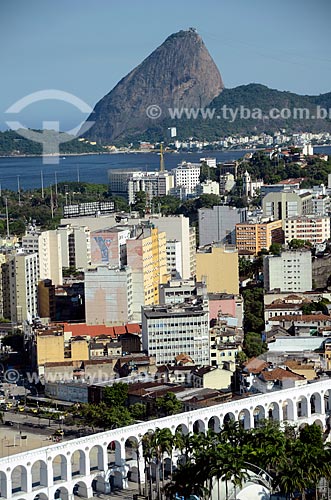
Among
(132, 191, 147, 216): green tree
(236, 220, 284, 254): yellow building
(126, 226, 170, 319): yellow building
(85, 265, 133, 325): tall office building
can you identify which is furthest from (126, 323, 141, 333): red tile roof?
(132, 191, 147, 216): green tree

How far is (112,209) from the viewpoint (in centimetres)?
2630

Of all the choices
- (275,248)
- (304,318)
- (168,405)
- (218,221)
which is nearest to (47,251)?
(275,248)

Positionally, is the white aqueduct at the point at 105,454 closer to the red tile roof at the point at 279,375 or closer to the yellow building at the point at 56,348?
the red tile roof at the point at 279,375

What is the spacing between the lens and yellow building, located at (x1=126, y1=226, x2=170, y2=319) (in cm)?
1471

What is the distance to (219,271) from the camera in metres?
15.8

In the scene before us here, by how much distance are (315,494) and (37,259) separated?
8400 millimetres

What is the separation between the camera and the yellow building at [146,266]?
14711mm

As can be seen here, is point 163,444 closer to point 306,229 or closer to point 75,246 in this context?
point 75,246

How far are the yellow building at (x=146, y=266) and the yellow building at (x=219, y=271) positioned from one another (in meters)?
0.46

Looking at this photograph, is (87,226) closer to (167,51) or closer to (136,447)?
(136,447)

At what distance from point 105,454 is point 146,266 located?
5929 mm

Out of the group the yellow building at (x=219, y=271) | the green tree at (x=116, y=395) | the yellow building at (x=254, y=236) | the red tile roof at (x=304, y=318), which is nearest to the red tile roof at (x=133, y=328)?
the red tile roof at (x=304, y=318)

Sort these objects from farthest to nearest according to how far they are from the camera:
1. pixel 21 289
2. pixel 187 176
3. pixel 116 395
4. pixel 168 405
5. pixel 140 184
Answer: pixel 187 176, pixel 140 184, pixel 21 289, pixel 116 395, pixel 168 405

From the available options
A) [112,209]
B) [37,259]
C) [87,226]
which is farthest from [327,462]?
[112,209]
